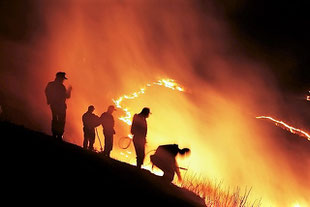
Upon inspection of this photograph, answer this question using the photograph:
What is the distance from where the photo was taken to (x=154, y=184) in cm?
970

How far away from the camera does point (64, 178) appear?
23.4 feet

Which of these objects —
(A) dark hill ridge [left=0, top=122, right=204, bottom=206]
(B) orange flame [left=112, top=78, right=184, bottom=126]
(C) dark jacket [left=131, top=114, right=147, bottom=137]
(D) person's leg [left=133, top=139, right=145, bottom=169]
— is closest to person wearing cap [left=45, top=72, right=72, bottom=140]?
(A) dark hill ridge [left=0, top=122, right=204, bottom=206]

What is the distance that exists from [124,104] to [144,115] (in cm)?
1569

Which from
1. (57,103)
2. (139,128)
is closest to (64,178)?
(139,128)

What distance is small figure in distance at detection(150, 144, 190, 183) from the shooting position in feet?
36.2

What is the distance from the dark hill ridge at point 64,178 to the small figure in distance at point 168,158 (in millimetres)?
1236

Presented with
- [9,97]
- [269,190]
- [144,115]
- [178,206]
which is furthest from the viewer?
[9,97]

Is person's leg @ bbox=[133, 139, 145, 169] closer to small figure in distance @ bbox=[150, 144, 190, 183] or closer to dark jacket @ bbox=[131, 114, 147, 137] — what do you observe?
dark jacket @ bbox=[131, 114, 147, 137]

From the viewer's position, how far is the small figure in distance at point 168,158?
36.2 feet

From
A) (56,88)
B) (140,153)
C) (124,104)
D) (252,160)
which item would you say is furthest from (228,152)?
(56,88)

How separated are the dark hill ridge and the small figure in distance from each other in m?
1.24

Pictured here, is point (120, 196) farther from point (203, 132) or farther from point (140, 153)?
point (203, 132)

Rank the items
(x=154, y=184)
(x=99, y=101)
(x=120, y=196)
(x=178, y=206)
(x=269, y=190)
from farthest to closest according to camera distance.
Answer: (x=99, y=101) → (x=269, y=190) → (x=154, y=184) → (x=178, y=206) → (x=120, y=196)

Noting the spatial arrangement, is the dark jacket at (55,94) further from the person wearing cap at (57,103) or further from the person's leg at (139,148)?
the person's leg at (139,148)
